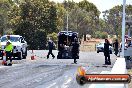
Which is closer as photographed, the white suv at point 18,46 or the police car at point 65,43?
the white suv at point 18,46

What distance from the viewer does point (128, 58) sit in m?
26.6

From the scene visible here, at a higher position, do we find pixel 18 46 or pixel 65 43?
pixel 65 43

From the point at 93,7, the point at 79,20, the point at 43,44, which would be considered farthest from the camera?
the point at 93,7

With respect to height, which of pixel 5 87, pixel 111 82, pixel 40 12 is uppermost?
pixel 40 12

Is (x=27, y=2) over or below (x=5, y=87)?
over

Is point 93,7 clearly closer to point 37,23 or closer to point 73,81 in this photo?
point 37,23

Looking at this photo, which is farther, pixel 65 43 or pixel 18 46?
pixel 65 43

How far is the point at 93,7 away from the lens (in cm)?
12706

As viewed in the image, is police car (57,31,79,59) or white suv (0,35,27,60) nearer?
white suv (0,35,27,60)

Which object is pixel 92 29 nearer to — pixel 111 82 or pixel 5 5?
pixel 5 5


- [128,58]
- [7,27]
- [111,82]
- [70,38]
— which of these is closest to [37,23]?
[7,27]

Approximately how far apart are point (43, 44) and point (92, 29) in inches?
1488

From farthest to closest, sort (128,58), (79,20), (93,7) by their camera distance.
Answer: (93,7) < (79,20) < (128,58)

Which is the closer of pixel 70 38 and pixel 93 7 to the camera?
pixel 70 38
